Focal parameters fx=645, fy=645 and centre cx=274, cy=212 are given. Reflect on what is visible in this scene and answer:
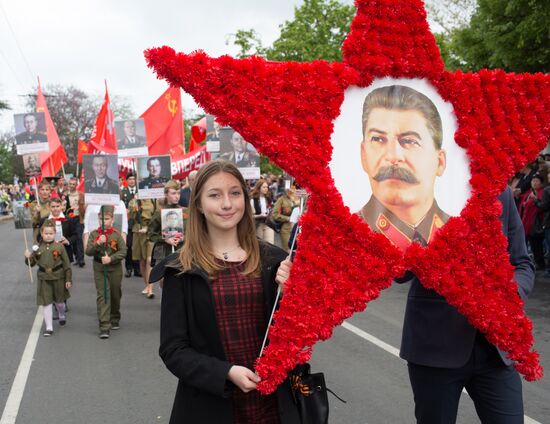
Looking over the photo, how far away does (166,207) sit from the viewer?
852 centimetres

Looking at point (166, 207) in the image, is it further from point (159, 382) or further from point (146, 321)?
point (159, 382)

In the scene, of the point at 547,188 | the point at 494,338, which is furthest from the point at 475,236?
the point at 547,188

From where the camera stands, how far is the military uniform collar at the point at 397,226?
227 centimetres

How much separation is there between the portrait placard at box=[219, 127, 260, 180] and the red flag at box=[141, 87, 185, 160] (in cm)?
568

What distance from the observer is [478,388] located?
268 cm

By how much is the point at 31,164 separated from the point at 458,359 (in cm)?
968

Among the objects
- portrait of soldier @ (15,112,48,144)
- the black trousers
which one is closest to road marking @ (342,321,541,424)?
the black trousers

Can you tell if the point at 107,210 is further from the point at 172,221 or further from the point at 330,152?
the point at 330,152

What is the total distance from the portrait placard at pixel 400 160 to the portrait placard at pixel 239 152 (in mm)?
5315

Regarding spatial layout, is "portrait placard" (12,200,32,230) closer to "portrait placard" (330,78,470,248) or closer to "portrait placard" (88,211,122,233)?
"portrait placard" (88,211,122,233)

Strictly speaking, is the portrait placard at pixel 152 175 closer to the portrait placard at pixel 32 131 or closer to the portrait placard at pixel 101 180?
the portrait placard at pixel 101 180

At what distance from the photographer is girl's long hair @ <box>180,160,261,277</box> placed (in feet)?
7.93

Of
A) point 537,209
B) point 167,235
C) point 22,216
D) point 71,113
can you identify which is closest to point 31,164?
point 22,216

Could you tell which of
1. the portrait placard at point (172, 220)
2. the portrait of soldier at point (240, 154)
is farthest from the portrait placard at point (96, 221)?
the portrait of soldier at point (240, 154)
